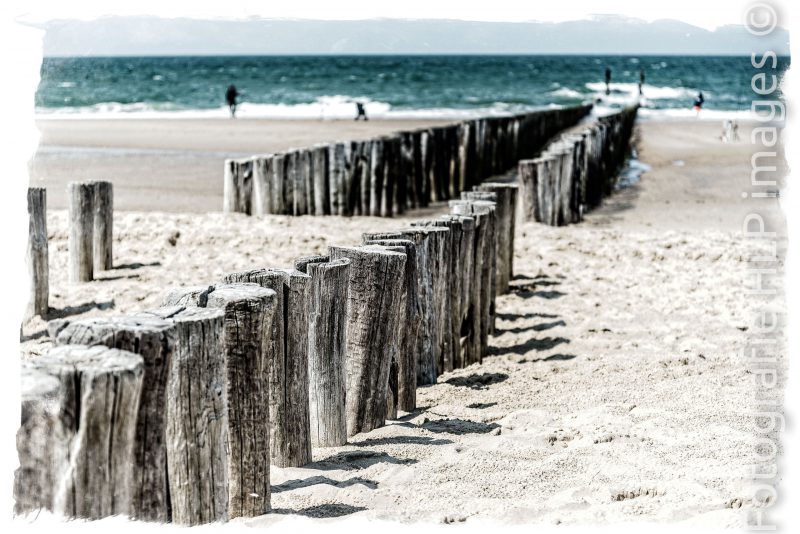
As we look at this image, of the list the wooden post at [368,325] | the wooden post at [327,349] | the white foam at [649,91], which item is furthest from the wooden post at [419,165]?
the white foam at [649,91]

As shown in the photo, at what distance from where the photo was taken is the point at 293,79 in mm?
53469

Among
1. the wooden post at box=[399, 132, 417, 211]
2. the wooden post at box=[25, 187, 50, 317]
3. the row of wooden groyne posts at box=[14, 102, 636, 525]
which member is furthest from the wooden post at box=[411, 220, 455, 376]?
the wooden post at box=[399, 132, 417, 211]

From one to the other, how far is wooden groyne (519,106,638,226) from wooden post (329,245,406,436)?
6306 mm

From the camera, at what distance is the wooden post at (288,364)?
11.9ft

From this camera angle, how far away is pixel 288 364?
3729mm

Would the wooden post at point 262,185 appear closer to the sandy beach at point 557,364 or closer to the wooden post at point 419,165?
the sandy beach at point 557,364

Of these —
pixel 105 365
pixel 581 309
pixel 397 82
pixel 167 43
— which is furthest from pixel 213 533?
pixel 397 82

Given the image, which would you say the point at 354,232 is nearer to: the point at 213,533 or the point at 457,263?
the point at 457,263

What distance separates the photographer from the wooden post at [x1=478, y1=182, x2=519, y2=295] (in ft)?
25.0

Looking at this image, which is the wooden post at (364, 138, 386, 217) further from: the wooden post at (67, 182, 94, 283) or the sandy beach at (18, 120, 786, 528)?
the wooden post at (67, 182, 94, 283)

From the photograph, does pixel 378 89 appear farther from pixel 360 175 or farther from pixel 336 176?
pixel 336 176

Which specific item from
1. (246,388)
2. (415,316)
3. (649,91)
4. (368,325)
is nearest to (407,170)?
(415,316)

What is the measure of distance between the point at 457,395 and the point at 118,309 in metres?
2.98

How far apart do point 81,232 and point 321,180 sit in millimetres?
3633
